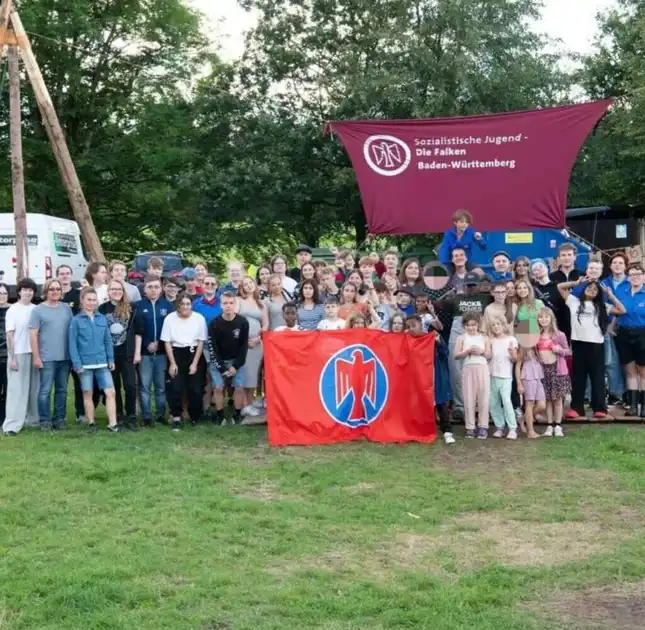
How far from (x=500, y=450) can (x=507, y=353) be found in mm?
1106

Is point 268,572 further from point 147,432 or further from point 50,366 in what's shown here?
point 50,366

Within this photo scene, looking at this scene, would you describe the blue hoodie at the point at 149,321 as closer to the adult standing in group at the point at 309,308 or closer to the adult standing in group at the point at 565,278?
the adult standing in group at the point at 309,308

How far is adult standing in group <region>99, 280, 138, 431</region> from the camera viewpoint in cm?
1011

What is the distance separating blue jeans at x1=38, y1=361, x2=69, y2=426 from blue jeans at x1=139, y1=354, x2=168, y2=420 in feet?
2.75

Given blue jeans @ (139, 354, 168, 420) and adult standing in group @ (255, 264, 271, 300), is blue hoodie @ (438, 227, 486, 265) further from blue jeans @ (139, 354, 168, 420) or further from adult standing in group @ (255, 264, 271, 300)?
blue jeans @ (139, 354, 168, 420)

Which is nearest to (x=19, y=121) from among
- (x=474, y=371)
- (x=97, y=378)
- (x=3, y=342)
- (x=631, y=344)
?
(x=3, y=342)

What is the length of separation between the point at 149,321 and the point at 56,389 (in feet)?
4.24

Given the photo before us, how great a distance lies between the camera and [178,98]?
2988 centimetres

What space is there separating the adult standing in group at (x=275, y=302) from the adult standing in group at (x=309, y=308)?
1.18ft

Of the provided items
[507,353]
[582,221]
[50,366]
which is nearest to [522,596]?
[507,353]

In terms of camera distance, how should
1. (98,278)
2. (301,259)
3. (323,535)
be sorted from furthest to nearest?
1. (301,259)
2. (98,278)
3. (323,535)

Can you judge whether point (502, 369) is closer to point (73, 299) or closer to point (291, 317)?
point (291, 317)

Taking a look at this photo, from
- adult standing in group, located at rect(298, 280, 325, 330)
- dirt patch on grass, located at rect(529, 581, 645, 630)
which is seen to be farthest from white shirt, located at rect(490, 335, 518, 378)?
dirt patch on grass, located at rect(529, 581, 645, 630)

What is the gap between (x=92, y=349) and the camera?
983 cm
